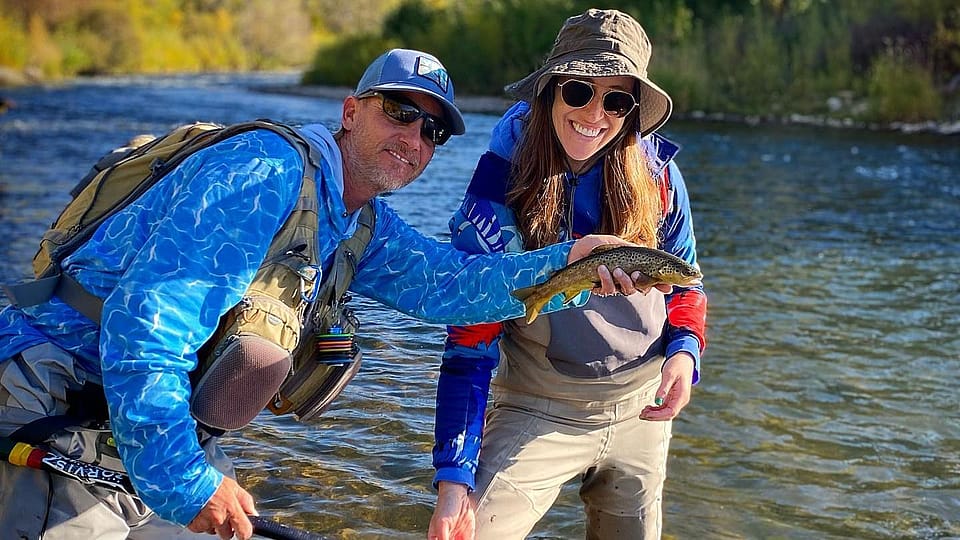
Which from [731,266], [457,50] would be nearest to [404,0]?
[457,50]

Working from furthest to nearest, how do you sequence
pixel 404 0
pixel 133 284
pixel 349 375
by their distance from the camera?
pixel 404 0, pixel 349 375, pixel 133 284

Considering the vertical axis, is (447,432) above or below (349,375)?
below

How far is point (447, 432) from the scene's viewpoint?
349 centimetres

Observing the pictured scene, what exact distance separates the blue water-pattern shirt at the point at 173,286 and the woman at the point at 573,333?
2.49 feet

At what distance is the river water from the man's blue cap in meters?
2.05

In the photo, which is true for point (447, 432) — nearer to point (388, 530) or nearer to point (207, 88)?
point (388, 530)

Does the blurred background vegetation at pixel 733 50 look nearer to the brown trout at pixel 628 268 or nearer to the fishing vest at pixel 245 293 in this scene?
the brown trout at pixel 628 268

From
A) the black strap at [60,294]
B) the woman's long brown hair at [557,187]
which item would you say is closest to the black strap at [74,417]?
the black strap at [60,294]

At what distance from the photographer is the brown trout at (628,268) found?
3.14 m

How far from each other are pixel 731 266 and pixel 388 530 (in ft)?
22.8

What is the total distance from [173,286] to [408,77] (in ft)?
3.33

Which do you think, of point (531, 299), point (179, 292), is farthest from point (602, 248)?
point (179, 292)

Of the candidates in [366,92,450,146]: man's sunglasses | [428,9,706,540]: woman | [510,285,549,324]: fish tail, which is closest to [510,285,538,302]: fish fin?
[510,285,549,324]: fish tail

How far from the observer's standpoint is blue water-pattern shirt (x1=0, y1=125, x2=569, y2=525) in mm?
2588
